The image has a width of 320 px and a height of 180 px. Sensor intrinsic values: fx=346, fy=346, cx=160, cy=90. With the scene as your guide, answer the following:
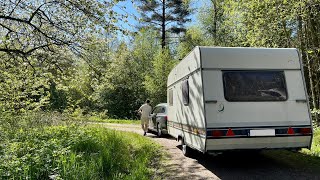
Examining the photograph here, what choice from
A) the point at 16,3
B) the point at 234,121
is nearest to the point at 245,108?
the point at 234,121

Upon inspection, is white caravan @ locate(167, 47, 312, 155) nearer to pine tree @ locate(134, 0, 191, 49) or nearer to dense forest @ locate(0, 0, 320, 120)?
dense forest @ locate(0, 0, 320, 120)

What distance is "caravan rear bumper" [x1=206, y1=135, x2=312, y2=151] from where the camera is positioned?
723cm

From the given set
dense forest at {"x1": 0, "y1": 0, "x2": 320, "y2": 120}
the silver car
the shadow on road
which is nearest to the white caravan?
the shadow on road

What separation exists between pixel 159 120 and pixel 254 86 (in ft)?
26.2

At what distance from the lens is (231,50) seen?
7.79 metres

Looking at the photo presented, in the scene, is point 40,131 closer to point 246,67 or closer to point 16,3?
point 16,3

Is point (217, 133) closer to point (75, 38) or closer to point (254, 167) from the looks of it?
point (254, 167)

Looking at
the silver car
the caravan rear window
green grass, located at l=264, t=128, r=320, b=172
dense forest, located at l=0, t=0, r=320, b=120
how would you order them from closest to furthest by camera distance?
1. the caravan rear window
2. green grass, located at l=264, t=128, r=320, b=172
3. dense forest, located at l=0, t=0, r=320, b=120
4. the silver car

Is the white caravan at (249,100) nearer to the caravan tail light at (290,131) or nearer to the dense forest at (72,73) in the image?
the caravan tail light at (290,131)

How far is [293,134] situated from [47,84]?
8.46 m

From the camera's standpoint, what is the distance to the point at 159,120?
15211 millimetres

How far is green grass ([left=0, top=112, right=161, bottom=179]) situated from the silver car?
9.38ft

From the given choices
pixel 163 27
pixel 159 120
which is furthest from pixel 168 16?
pixel 159 120

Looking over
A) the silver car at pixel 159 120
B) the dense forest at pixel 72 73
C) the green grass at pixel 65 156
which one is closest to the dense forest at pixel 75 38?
the dense forest at pixel 72 73
